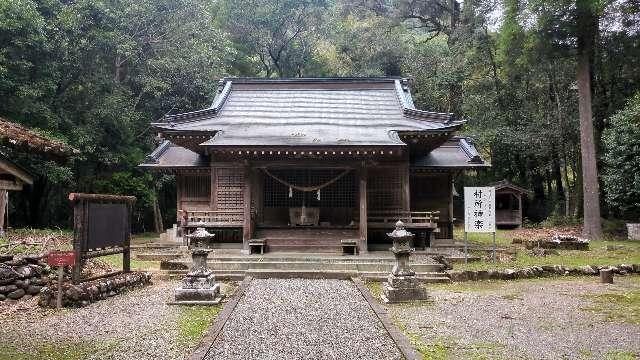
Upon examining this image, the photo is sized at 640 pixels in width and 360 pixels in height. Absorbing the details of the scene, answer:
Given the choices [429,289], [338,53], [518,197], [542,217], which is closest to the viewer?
[429,289]

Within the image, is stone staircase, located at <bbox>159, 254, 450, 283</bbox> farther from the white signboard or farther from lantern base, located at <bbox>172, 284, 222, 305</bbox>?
lantern base, located at <bbox>172, 284, 222, 305</bbox>

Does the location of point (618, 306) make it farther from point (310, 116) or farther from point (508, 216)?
point (508, 216)

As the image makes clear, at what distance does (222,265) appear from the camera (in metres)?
12.0

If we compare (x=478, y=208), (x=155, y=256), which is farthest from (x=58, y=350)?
(x=478, y=208)

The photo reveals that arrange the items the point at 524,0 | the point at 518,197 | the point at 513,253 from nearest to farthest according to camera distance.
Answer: the point at 513,253 → the point at 524,0 → the point at 518,197

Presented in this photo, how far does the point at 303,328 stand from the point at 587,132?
61.2ft

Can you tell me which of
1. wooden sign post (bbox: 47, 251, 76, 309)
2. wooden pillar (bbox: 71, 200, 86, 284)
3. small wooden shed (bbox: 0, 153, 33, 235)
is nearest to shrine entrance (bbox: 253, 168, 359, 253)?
wooden pillar (bbox: 71, 200, 86, 284)

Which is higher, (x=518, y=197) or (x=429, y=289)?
(x=518, y=197)

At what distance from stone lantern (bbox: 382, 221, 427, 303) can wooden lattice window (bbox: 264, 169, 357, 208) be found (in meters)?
6.05

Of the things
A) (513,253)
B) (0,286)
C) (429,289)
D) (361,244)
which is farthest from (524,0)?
(0,286)

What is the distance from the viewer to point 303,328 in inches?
270

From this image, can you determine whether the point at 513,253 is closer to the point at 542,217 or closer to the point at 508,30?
the point at 508,30

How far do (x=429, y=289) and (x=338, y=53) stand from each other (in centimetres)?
2560

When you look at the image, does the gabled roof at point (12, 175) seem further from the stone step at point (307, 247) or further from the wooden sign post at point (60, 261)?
the stone step at point (307, 247)
